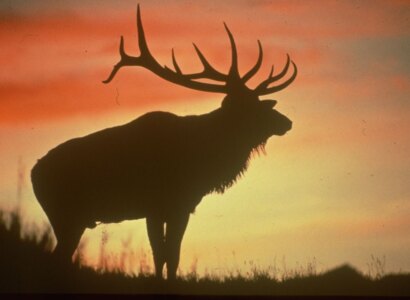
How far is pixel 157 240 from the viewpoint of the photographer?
898cm

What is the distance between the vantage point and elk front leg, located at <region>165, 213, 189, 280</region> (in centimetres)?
887

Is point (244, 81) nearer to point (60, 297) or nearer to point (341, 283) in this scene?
point (341, 283)

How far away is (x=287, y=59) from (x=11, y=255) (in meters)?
2.90

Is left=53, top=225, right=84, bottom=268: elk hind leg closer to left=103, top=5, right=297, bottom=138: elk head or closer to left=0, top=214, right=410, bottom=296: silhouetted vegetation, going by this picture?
left=0, top=214, right=410, bottom=296: silhouetted vegetation

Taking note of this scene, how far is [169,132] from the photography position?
949 centimetres

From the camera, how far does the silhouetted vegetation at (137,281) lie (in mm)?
8359

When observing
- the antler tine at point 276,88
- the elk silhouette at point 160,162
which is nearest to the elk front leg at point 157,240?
the elk silhouette at point 160,162

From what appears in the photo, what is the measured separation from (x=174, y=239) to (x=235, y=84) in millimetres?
1509

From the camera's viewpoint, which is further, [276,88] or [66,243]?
[276,88]

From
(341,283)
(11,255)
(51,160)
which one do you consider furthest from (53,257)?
(341,283)

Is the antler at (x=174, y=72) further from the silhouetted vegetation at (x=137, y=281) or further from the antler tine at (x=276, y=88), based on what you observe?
the silhouetted vegetation at (x=137, y=281)

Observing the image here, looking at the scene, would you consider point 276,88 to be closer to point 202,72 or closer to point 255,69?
point 255,69

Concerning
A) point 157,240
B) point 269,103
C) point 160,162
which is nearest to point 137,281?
point 157,240

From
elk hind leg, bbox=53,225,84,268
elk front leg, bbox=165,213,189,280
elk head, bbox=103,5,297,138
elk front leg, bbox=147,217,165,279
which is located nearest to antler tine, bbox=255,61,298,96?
elk head, bbox=103,5,297,138
